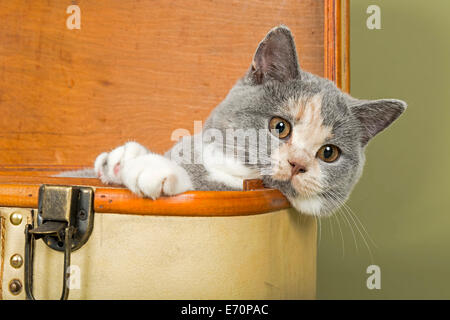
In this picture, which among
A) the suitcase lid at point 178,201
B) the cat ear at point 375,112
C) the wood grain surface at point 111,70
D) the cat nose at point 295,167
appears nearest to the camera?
the suitcase lid at point 178,201

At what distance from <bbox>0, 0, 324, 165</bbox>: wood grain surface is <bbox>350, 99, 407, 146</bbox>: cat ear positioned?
1.95 ft

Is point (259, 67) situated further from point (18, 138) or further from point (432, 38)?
point (18, 138)

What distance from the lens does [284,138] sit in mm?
947

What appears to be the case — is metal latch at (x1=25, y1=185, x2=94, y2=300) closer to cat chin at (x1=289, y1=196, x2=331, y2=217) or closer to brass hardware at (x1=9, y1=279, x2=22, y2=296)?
brass hardware at (x1=9, y1=279, x2=22, y2=296)

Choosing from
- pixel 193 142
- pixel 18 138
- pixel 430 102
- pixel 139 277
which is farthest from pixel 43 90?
pixel 430 102

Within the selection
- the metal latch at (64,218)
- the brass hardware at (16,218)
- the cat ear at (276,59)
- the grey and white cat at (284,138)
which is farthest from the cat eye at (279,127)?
the brass hardware at (16,218)

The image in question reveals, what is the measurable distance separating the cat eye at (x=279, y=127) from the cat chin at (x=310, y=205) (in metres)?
0.15

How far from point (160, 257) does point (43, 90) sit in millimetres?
1115

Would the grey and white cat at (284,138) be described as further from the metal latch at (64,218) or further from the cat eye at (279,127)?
the metal latch at (64,218)

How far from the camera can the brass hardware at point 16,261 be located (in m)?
0.80

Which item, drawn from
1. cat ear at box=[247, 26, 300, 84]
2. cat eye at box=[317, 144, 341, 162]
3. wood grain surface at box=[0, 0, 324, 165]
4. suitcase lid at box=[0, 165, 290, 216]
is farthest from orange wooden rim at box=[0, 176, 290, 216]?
wood grain surface at box=[0, 0, 324, 165]

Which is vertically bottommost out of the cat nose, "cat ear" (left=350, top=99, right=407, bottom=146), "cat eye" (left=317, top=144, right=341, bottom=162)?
the cat nose

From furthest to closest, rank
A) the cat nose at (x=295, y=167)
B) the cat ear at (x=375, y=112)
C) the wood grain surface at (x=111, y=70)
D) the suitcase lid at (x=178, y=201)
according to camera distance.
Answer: the wood grain surface at (x=111, y=70)
the cat ear at (x=375, y=112)
the cat nose at (x=295, y=167)
the suitcase lid at (x=178, y=201)

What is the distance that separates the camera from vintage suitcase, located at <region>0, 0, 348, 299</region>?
73 centimetres
